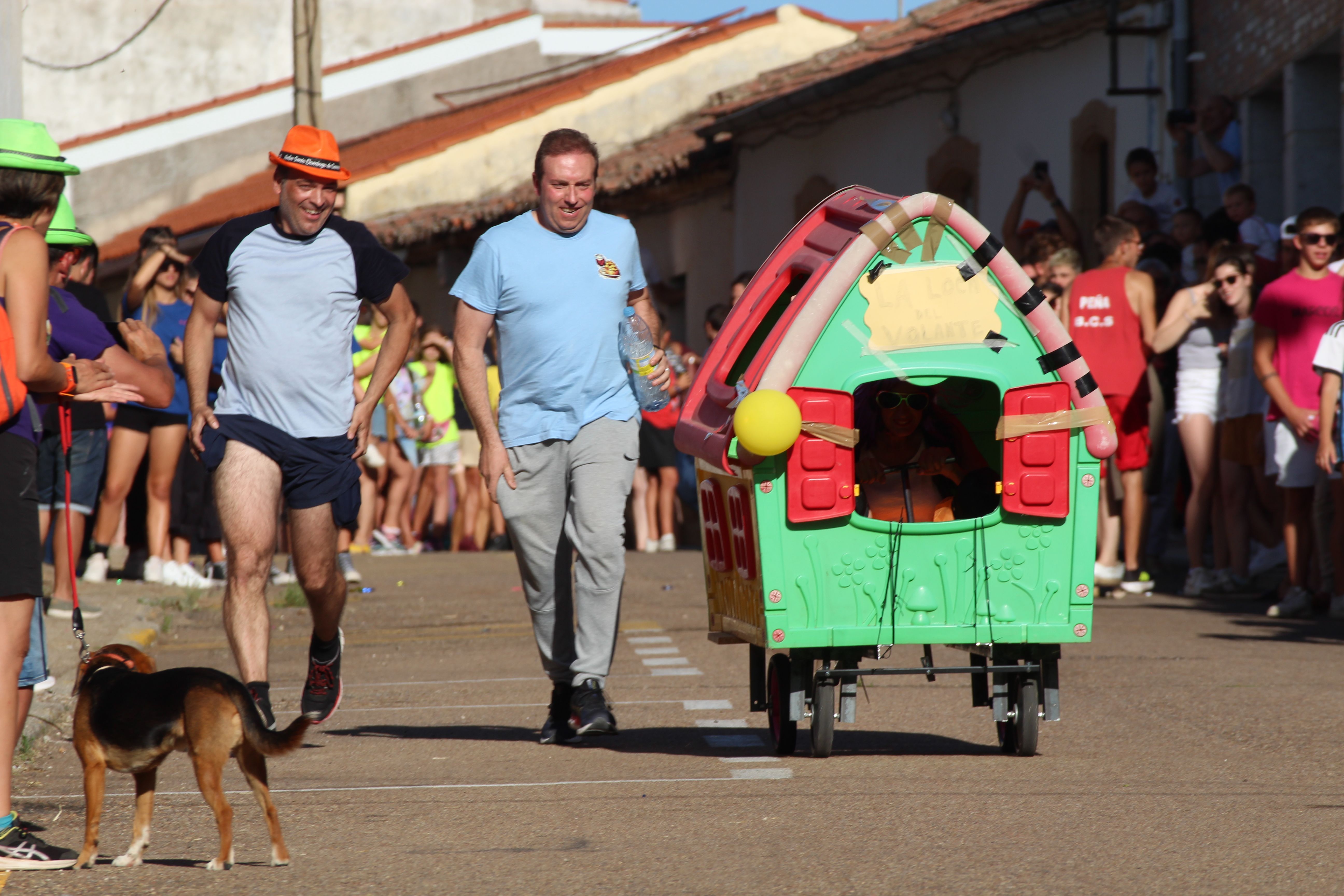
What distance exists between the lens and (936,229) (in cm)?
645

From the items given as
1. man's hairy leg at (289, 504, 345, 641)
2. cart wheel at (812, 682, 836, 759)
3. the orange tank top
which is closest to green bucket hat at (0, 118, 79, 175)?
man's hairy leg at (289, 504, 345, 641)

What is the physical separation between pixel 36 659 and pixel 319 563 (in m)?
1.80

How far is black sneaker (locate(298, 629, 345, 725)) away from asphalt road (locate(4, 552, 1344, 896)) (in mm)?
141

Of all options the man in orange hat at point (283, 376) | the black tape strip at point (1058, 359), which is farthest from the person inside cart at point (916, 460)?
the man in orange hat at point (283, 376)

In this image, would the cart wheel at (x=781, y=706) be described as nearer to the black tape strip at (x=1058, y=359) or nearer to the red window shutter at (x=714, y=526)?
the red window shutter at (x=714, y=526)

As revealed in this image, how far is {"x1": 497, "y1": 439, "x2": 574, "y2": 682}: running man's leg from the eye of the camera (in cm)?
719

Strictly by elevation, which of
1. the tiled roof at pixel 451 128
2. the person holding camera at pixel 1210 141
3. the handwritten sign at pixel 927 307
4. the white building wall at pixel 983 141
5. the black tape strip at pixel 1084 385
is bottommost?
the black tape strip at pixel 1084 385

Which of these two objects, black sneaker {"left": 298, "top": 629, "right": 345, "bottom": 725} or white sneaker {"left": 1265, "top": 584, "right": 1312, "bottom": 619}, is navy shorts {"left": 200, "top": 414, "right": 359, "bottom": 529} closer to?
black sneaker {"left": 298, "top": 629, "right": 345, "bottom": 725}

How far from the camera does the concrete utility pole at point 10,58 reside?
8.43 m

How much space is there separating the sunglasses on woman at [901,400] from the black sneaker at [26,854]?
337 cm

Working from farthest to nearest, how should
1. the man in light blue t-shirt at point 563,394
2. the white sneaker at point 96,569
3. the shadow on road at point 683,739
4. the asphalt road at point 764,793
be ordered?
the white sneaker at point 96,569, the man in light blue t-shirt at point 563,394, the shadow on road at point 683,739, the asphalt road at point 764,793

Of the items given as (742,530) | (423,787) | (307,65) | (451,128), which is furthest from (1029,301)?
(451,128)

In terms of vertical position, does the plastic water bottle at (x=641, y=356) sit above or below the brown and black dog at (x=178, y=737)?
above

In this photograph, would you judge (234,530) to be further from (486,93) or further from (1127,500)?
(486,93)
